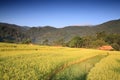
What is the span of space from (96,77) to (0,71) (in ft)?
38.7

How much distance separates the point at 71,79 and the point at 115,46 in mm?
131939

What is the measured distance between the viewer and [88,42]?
16988 cm

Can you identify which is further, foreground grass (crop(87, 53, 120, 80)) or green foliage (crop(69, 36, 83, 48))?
green foliage (crop(69, 36, 83, 48))

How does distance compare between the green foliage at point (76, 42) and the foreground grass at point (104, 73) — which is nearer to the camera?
the foreground grass at point (104, 73)

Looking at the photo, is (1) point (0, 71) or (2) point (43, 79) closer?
(1) point (0, 71)

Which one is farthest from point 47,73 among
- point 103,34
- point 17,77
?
point 103,34

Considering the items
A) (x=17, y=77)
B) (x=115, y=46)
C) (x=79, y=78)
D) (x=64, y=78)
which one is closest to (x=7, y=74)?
(x=17, y=77)

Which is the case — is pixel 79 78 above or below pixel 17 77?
below

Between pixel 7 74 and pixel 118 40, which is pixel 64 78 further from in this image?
pixel 118 40

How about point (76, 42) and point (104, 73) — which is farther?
point (76, 42)

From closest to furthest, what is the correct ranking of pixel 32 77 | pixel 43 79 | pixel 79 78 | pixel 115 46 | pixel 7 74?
pixel 7 74 → pixel 32 77 → pixel 43 79 → pixel 79 78 → pixel 115 46

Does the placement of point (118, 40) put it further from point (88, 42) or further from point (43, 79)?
point (43, 79)

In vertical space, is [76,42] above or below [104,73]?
above

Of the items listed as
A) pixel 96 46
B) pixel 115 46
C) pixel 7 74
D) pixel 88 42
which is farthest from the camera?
pixel 88 42
